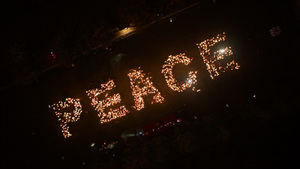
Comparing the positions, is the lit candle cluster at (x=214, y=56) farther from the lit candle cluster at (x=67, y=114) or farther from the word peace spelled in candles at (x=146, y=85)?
the lit candle cluster at (x=67, y=114)

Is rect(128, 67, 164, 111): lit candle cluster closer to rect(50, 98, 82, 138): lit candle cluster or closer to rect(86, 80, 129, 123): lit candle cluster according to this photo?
rect(86, 80, 129, 123): lit candle cluster

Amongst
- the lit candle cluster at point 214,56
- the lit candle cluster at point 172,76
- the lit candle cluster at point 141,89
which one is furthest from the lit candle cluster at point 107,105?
the lit candle cluster at point 214,56

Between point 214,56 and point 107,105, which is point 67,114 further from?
point 214,56

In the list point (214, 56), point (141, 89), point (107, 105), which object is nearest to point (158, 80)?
point (141, 89)

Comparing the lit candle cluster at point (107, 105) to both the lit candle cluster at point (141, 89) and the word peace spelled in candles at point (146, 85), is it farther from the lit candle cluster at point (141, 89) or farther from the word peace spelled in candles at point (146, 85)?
the lit candle cluster at point (141, 89)

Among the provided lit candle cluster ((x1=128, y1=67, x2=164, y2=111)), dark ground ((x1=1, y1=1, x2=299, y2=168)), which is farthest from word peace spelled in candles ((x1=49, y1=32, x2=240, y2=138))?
dark ground ((x1=1, y1=1, x2=299, y2=168))

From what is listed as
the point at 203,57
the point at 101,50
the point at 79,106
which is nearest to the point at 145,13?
the point at 101,50
